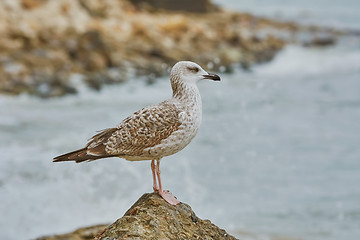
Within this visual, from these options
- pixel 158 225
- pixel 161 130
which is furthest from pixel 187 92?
pixel 158 225

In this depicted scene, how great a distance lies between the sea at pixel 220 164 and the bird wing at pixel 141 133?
17.1 ft

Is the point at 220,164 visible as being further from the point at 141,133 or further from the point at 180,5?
the point at 180,5

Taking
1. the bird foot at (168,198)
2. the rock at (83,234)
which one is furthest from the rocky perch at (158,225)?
the rock at (83,234)

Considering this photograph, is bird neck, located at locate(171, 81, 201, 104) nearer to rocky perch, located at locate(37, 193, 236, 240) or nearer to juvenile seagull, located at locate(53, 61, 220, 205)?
juvenile seagull, located at locate(53, 61, 220, 205)

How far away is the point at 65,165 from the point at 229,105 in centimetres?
739

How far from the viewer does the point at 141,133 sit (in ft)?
13.8

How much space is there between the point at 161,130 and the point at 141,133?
0.49 feet

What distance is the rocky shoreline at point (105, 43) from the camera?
19.1m

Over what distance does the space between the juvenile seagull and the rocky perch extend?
0.38ft

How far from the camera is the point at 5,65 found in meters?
18.7

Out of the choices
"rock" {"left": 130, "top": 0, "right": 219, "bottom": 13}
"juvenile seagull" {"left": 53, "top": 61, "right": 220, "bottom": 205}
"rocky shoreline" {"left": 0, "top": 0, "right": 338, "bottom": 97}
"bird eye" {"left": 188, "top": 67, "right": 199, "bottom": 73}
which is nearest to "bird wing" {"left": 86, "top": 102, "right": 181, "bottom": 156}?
"juvenile seagull" {"left": 53, "top": 61, "right": 220, "bottom": 205}

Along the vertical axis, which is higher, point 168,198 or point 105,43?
point 105,43

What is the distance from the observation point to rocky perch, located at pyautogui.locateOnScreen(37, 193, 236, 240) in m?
3.66

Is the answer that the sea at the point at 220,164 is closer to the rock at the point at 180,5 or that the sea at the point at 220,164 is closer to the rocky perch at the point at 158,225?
the rocky perch at the point at 158,225
